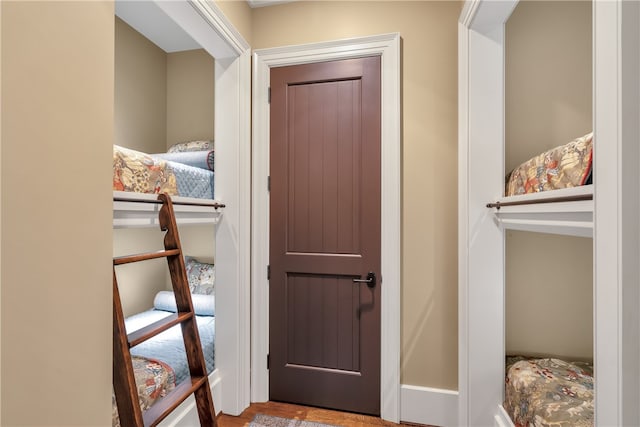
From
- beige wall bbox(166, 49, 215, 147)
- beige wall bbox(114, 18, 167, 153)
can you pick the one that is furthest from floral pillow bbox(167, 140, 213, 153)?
beige wall bbox(114, 18, 167, 153)

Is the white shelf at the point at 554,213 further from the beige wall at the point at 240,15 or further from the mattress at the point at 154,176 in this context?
the beige wall at the point at 240,15

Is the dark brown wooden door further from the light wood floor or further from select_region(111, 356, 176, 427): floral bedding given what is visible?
select_region(111, 356, 176, 427): floral bedding

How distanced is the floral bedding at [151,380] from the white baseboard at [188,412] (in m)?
0.14

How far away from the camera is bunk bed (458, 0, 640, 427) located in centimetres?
68

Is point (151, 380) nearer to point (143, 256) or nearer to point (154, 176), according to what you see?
point (143, 256)

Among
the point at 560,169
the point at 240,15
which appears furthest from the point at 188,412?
the point at 240,15

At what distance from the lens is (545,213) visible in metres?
1.19

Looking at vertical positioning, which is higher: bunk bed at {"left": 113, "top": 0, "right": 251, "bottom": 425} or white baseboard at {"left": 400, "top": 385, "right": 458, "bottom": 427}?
bunk bed at {"left": 113, "top": 0, "right": 251, "bottom": 425}

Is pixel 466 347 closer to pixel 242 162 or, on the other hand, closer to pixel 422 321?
pixel 422 321

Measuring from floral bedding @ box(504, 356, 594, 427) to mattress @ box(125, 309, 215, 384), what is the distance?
1.83m

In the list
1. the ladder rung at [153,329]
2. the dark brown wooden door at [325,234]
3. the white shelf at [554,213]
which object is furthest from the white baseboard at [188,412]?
the white shelf at [554,213]

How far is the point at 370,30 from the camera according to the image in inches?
84.1

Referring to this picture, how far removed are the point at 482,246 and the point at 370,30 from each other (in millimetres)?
1556

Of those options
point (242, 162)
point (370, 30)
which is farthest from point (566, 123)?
point (242, 162)
